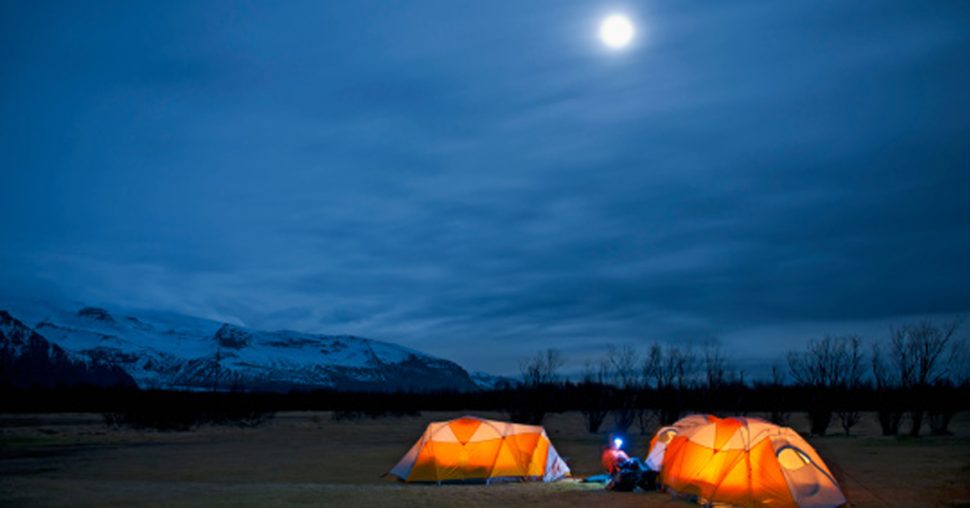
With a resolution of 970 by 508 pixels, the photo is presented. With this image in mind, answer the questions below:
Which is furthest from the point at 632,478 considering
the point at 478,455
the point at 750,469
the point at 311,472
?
the point at 311,472

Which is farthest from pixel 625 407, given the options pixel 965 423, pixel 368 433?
pixel 965 423

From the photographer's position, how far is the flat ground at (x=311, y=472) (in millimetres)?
17766

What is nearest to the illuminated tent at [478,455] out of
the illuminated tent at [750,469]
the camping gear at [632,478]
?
the camping gear at [632,478]

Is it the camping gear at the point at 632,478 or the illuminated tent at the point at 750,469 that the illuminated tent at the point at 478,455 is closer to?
the camping gear at the point at 632,478

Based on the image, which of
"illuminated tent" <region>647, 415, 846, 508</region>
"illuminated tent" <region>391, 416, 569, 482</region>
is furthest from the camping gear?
"illuminated tent" <region>391, 416, 569, 482</region>

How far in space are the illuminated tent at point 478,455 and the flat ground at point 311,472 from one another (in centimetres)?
81

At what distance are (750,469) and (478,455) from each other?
853 centimetres

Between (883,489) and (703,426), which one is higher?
(703,426)

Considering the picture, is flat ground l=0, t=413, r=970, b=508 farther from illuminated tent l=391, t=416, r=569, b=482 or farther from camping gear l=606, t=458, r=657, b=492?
illuminated tent l=391, t=416, r=569, b=482

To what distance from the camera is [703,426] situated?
1938cm

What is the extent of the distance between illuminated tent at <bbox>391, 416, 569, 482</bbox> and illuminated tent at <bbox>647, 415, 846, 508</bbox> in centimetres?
499

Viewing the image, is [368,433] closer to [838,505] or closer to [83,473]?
[83,473]

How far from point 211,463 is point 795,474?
2262cm

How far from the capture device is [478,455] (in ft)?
74.2
